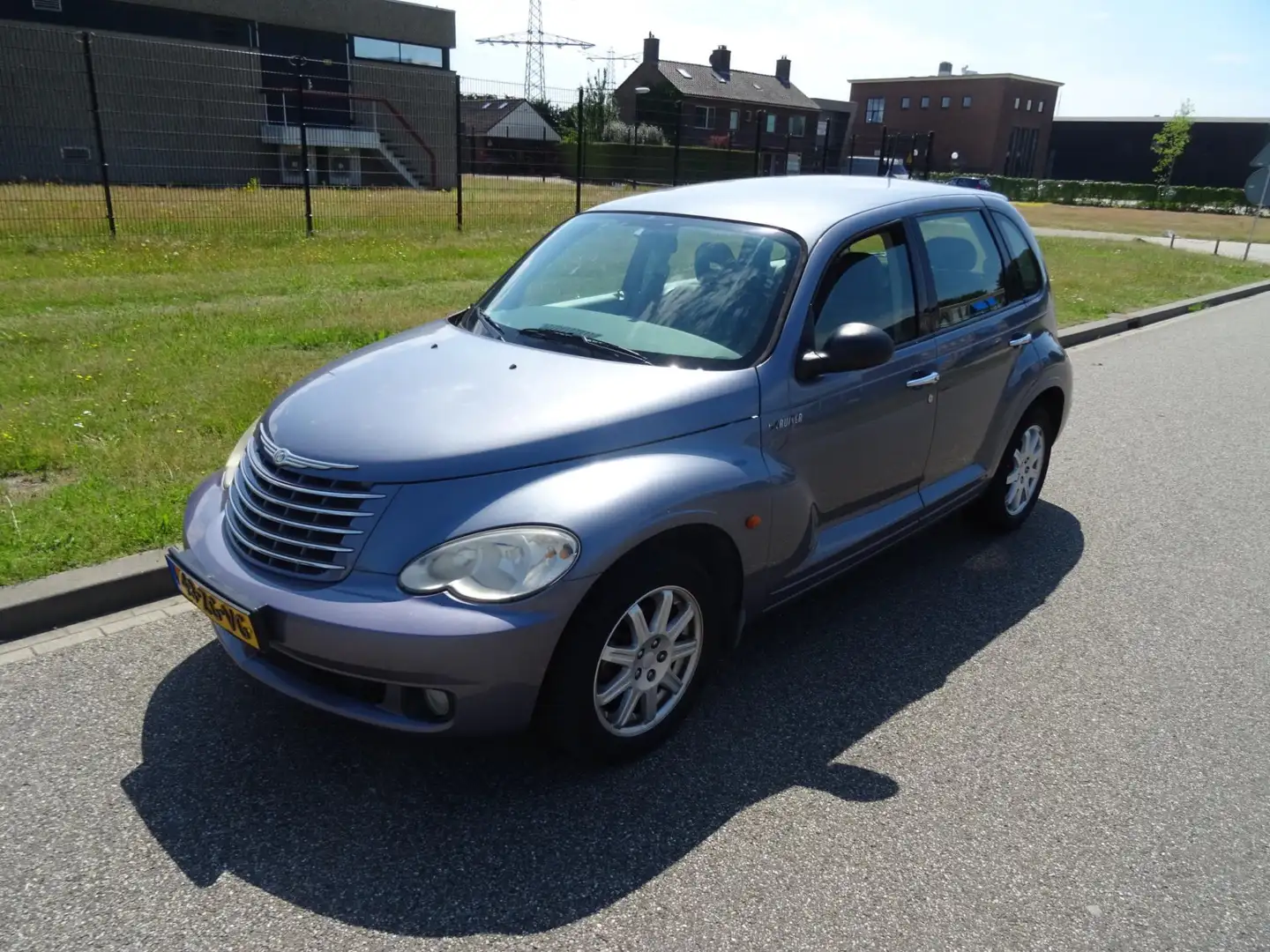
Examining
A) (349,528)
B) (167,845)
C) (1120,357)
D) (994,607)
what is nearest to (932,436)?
(994,607)

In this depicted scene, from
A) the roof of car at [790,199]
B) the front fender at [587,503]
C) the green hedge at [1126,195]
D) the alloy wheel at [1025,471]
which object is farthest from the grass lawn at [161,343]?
the green hedge at [1126,195]

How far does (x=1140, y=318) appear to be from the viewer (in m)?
13.0

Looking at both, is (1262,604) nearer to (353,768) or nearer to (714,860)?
(714,860)

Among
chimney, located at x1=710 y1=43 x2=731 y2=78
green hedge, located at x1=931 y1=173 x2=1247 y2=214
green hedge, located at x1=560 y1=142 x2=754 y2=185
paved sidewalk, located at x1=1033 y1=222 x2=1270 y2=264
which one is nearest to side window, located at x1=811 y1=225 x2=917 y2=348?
green hedge, located at x1=560 y1=142 x2=754 y2=185

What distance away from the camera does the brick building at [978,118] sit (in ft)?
263

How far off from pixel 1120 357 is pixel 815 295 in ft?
27.6

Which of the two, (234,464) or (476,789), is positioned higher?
(234,464)

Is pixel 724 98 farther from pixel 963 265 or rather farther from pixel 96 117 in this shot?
pixel 963 265

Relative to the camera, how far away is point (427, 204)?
17719 mm

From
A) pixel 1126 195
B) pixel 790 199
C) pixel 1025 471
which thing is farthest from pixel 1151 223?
pixel 790 199

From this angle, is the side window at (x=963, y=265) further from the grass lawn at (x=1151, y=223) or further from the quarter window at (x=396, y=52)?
the quarter window at (x=396, y=52)

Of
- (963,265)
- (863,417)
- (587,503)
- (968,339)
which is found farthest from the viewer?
(963,265)

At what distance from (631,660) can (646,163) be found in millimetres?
21062

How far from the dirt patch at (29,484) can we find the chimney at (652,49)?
70549 millimetres
